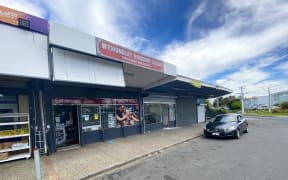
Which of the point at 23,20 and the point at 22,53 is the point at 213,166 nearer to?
the point at 22,53

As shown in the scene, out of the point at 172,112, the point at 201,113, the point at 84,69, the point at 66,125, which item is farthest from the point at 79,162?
the point at 201,113

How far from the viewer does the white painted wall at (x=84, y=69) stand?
5430 millimetres

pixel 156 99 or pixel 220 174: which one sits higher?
pixel 156 99

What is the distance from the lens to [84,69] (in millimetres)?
6082

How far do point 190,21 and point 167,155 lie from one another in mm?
8907

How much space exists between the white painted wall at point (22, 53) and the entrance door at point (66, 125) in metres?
3.58

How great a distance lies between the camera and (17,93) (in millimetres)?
6738

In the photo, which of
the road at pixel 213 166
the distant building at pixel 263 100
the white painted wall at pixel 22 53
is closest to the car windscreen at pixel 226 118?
the road at pixel 213 166

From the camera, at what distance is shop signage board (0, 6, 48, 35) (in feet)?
15.1

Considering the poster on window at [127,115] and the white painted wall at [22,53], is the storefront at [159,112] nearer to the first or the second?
the poster on window at [127,115]

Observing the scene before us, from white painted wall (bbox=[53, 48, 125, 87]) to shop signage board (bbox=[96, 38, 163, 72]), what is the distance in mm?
385

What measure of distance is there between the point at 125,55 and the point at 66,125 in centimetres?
487

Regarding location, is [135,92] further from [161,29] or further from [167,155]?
[167,155]

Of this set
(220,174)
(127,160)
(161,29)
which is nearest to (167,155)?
(127,160)
